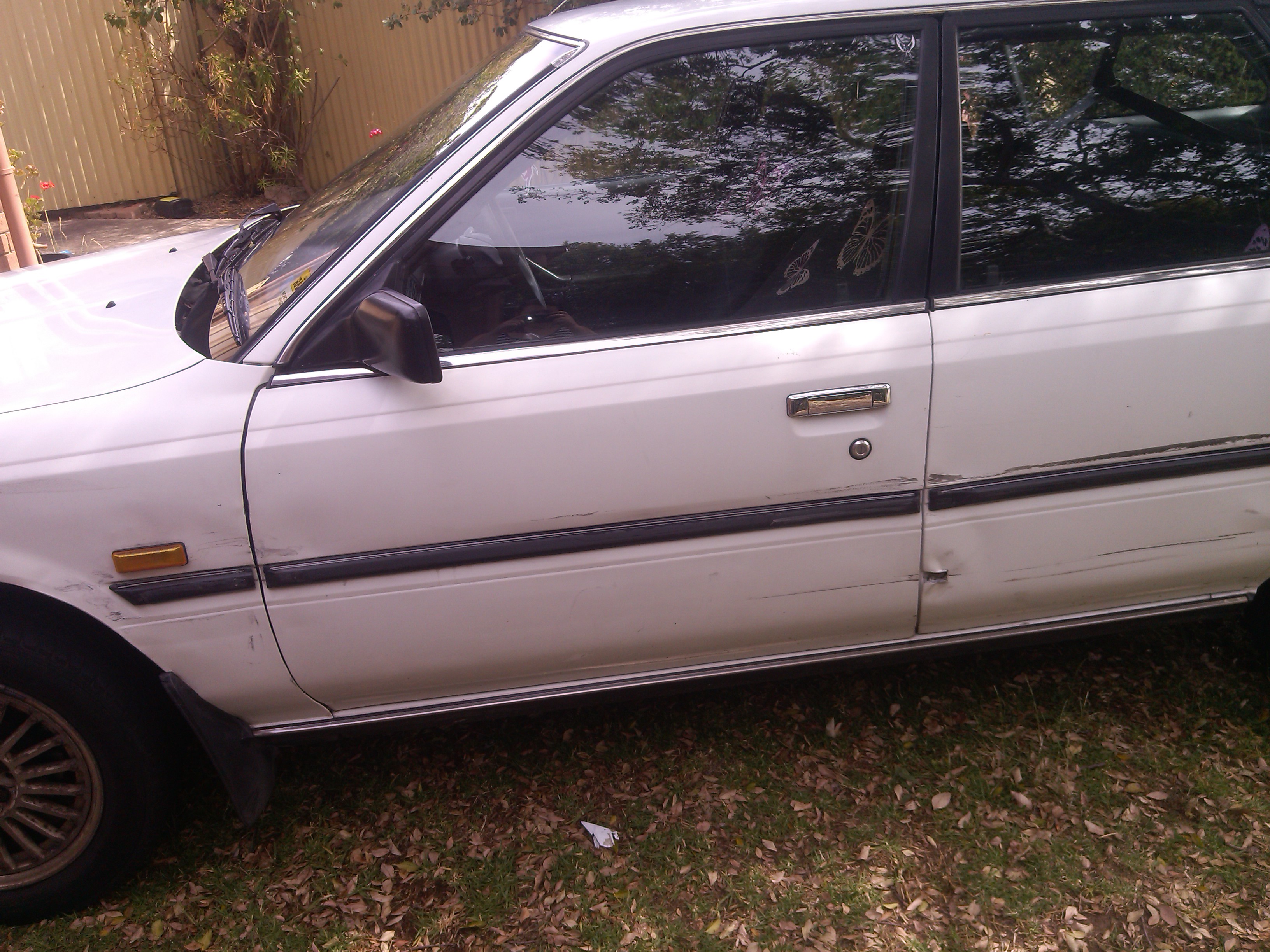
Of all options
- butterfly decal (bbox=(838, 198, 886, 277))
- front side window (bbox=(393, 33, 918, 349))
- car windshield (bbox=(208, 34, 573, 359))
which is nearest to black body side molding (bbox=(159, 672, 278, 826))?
car windshield (bbox=(208, 34, 573, 359))

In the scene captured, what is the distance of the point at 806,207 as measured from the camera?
2.30 meters

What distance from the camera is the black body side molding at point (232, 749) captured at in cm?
223

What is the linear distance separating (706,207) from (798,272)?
10.2 inches

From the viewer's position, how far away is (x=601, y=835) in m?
2.58

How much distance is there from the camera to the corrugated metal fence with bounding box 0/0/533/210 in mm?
9484

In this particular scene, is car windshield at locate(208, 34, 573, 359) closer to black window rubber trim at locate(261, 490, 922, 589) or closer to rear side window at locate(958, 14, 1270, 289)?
black window rubber trim at locate(261, 490, 922, 589)

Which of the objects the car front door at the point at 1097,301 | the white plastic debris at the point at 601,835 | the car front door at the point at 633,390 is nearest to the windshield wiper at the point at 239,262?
the car front door at the point at 633,390

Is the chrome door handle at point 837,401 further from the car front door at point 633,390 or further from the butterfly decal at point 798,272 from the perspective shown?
the butterfly decal at point 798,272

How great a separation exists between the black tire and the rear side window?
2162 mm

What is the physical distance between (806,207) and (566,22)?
801 millimetres

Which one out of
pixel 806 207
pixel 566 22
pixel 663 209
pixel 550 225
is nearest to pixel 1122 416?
pixel 806 207

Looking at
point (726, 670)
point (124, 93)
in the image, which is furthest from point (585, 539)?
Result: point (124, 93)

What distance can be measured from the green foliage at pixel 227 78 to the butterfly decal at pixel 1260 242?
351 inches

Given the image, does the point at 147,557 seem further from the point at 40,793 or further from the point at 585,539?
the point at 585,539
